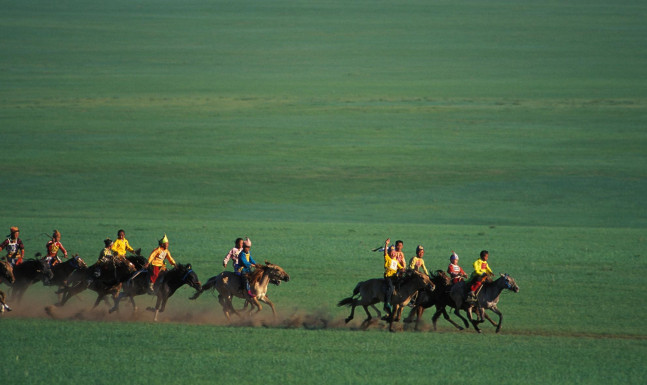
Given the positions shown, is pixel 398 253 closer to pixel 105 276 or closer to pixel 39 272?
pixel 105 276

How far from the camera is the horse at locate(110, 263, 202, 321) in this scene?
22.4m

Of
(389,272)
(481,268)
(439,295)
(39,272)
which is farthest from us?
(39,272)

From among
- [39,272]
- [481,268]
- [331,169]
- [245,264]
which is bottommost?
[39,272]

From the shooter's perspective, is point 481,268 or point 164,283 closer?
point 481,268

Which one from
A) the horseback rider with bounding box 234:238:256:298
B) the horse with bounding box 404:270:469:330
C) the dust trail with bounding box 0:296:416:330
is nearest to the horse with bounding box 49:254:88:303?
the dust trail with bounding box 0:296:416:330

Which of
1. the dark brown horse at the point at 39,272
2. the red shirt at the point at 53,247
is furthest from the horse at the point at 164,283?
the red shirt at the point at 53,247

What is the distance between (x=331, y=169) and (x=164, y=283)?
3689cm

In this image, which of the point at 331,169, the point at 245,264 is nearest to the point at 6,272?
the point at 245,264

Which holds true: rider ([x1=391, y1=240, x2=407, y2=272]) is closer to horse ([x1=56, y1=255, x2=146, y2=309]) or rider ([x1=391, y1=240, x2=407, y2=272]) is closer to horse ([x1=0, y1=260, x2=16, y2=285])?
horse ([x1=56, y1=255, x2=146, y2=309])

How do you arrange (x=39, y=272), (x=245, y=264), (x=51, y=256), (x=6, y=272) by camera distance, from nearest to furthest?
(x=245, y=264) → (x=6, y=272) → (x=39, y=272) → (x=51, y=256)

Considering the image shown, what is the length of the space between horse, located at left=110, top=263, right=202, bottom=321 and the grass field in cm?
73

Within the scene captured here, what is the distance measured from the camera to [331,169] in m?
59.1

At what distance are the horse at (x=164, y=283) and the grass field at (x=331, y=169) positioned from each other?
2.40ft

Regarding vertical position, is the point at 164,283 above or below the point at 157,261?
below
